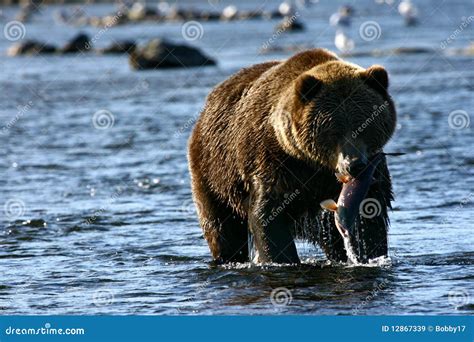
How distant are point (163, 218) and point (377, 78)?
172 inches

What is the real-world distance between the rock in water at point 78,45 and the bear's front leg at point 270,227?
1291 inches

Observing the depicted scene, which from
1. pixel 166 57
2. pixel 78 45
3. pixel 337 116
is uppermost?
pixel 78 45

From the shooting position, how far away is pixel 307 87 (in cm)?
886

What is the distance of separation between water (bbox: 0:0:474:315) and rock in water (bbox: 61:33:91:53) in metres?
13.2

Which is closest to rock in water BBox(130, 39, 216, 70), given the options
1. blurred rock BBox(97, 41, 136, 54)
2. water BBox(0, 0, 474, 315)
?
water BBox(0, 0, 474, 315)

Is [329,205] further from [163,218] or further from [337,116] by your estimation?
[163,218]

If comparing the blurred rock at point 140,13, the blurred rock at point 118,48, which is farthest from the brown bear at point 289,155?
the blurred rock at point 140,13

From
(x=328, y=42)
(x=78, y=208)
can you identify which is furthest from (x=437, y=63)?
(x=78, y=208)

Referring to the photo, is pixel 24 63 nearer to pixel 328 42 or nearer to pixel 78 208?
pixel 328 42

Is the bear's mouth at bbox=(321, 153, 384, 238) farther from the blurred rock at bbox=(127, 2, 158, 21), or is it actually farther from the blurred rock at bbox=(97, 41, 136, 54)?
the blurred rock at bbox=(127, 2, 158, 21)

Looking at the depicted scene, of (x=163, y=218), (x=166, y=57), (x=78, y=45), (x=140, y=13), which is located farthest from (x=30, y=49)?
(x=140, y=13)

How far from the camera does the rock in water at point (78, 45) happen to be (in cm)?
4184

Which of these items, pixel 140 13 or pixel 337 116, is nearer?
pixel 337 116

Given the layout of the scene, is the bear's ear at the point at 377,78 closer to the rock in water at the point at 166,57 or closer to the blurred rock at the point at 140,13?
the rock in water at the point at 166,57
